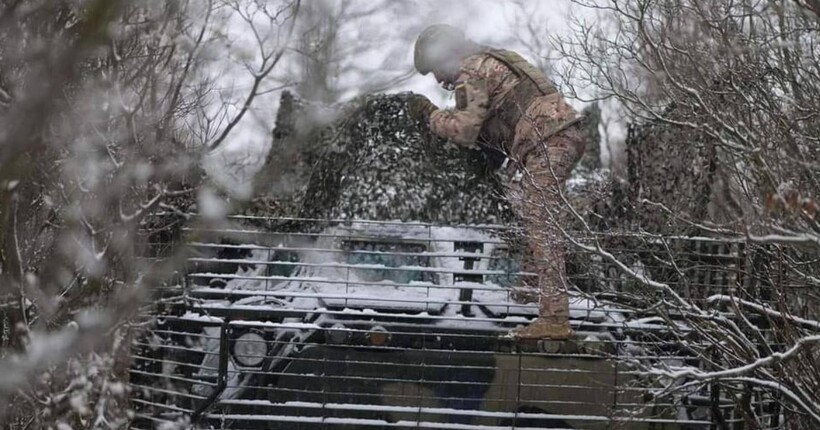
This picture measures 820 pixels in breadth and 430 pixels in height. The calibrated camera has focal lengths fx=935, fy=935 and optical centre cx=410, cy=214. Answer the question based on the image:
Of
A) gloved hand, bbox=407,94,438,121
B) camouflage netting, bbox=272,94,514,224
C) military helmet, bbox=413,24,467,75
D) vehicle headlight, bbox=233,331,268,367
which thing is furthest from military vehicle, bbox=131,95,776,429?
military helmet, bbox=413,24,467,75

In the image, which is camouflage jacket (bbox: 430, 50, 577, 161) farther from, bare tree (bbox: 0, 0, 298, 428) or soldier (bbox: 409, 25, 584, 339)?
bare tree (bbox: 0, 0, 298, 428)

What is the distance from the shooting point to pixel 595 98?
251 inches

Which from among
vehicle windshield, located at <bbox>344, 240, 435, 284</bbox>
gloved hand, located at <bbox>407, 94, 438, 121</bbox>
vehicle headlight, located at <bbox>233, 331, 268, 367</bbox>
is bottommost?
vehicle headlight, located at <bbox>233, 331, 268, 367</bbox>

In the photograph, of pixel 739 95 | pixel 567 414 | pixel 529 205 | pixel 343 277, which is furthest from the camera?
pixel 343 277

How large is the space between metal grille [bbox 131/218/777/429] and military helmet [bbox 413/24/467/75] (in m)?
1.66

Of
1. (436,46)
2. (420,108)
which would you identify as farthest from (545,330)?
(436,46)

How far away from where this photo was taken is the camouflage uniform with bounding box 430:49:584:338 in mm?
5559

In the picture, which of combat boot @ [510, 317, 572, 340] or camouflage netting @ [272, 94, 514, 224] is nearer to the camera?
combat boot @ [510, 317, 572, 340]

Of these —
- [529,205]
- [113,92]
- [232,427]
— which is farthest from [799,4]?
[232,427]

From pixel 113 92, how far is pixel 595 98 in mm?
3271

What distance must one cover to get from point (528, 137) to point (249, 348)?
2373 millimetres

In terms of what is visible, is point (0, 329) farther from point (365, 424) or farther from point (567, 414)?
point (567, 414)

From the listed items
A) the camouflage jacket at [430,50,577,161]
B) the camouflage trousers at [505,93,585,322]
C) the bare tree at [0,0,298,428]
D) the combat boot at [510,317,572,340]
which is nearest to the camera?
the bare tree at [0,0,298,428]

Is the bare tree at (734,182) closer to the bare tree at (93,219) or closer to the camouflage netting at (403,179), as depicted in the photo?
the camouflage netting at (403,179)
